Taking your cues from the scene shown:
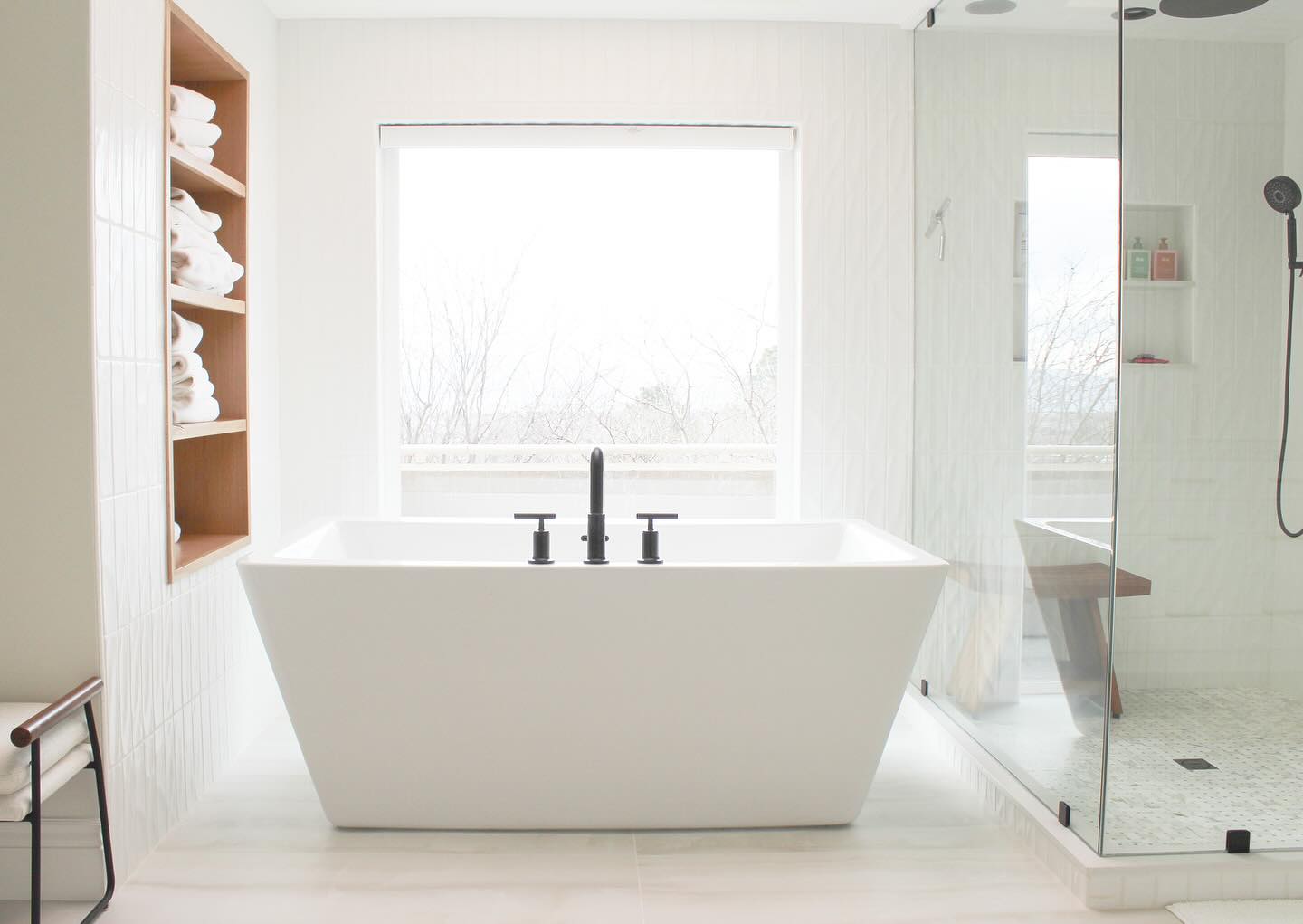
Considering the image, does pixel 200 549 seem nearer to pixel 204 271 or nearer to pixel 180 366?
pixel 180 366

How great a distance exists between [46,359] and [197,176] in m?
0.94

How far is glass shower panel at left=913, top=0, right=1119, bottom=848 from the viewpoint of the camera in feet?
7.79

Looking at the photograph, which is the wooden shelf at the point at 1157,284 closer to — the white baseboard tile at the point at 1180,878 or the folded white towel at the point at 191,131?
the white baseboard tile at the point at 1180,878

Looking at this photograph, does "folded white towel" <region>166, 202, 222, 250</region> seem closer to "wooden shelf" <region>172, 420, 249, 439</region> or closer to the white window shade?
"wooden shelf" <region>172, 420, 249, 439</region>

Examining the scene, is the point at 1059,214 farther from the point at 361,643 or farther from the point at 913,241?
the point at 361,643

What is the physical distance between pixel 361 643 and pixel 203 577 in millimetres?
760

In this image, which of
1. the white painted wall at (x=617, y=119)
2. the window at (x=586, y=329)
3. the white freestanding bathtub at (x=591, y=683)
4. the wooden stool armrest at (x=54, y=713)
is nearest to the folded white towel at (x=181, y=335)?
the white freestanding bathtub at (x=591, y=683)

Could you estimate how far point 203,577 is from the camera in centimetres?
294

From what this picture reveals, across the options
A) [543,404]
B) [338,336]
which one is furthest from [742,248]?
[338,336]

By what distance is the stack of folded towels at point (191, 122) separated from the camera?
2775mm

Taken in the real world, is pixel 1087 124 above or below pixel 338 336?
above

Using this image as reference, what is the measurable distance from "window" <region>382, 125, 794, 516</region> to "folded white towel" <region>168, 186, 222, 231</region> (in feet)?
2.96

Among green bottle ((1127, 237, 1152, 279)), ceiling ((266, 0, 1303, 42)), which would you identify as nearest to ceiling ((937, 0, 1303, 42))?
green bottle ((1127, 237, 1152, 279))

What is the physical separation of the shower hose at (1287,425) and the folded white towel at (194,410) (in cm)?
274
